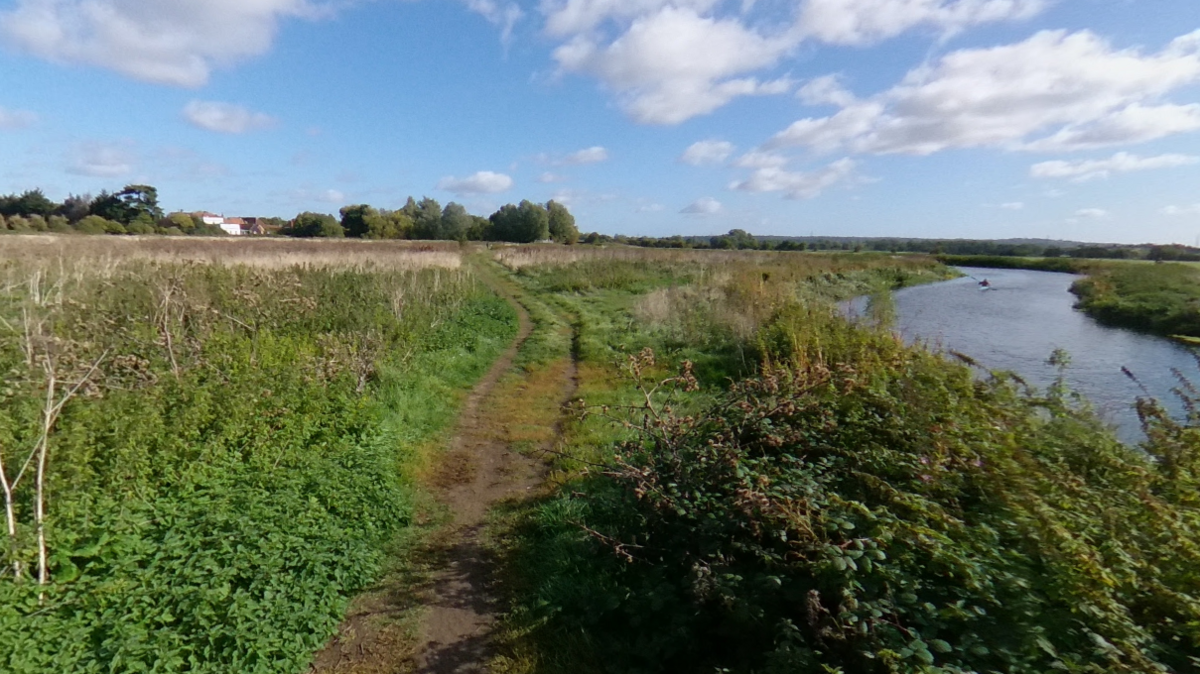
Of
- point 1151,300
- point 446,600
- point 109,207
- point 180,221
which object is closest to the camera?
point 446,600

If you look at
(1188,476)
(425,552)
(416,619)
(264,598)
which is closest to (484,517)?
(425,552)

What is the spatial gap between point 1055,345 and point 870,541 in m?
13.0

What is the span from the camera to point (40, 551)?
11.3 ft

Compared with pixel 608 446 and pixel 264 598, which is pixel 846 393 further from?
pixel 264 598

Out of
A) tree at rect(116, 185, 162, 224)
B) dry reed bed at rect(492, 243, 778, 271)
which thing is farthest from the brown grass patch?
tree at rect(116, 185, 162, 224)

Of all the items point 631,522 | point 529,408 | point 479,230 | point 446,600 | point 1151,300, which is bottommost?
point 446,600

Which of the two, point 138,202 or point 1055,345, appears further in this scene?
point 138,202

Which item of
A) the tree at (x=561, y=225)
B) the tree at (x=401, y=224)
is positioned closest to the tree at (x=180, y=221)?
the tree at (x=401, y=224)

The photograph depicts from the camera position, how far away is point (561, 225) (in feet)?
227

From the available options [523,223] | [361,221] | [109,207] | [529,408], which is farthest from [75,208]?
[529,408]

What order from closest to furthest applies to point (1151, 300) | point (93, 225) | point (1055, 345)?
point (1055, 345) < point (1151, 300) < point (93, 225)

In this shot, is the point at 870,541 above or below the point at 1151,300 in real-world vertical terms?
below

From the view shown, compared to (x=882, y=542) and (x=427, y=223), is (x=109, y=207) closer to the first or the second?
(x=427, y=223)

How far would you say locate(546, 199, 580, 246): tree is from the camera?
68688 millimetres
